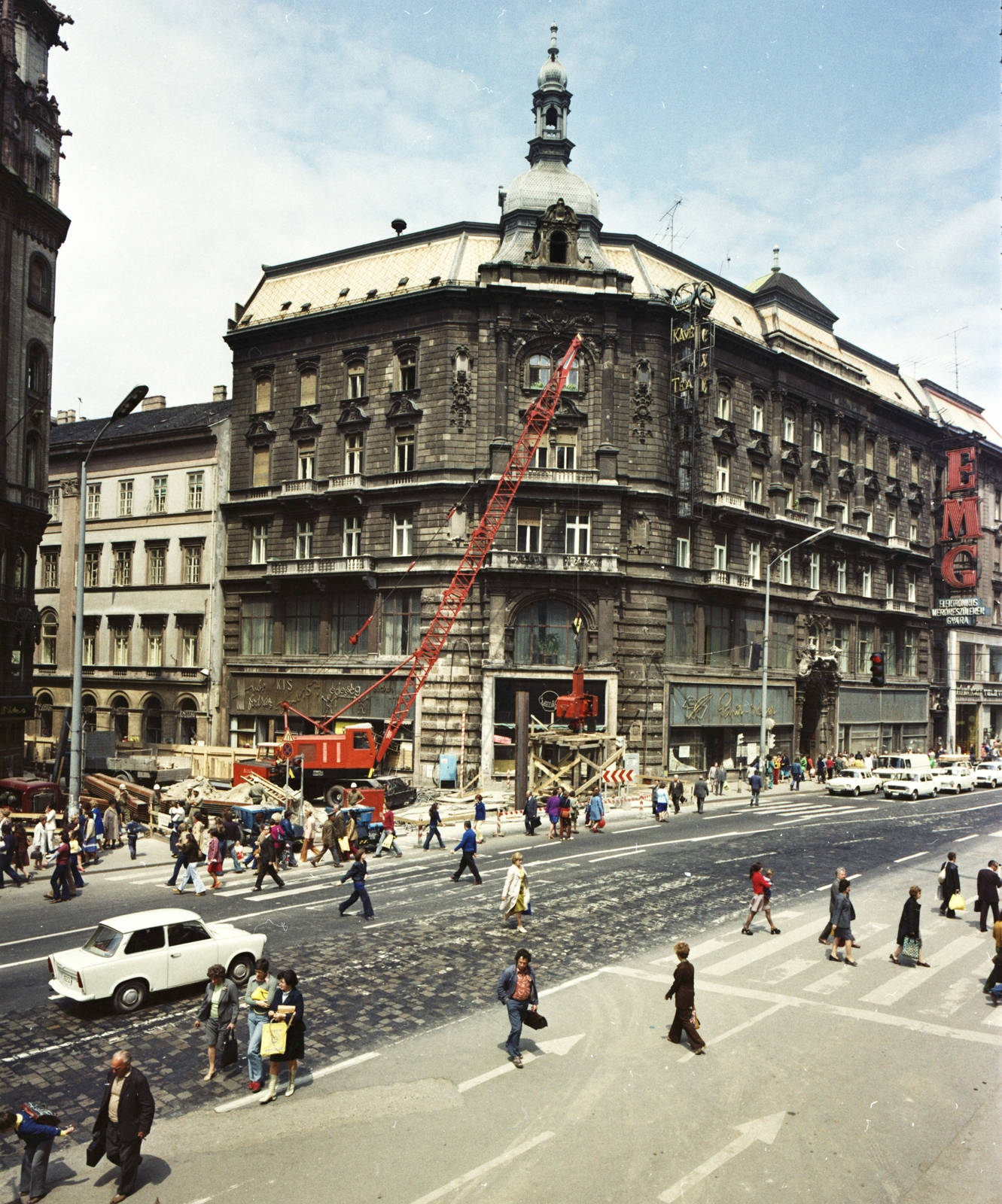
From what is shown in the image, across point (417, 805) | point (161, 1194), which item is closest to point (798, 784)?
point (417, 805)

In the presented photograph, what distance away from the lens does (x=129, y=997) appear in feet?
47.6

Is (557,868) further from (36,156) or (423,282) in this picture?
(36,156)

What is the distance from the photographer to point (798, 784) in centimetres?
5056

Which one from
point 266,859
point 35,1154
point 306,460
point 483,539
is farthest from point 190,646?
point 35,1154

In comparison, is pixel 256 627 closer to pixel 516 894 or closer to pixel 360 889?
pixel 360 889

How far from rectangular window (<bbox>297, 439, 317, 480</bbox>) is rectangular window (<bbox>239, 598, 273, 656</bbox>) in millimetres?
7051

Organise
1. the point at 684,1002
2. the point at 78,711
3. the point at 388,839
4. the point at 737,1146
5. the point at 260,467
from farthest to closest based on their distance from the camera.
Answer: the point at 260,467
the point at 388,839
the point at 78,711
the point at 684,1002
the point at 737,1146

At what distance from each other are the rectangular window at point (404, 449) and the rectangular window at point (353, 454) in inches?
→ 90.9

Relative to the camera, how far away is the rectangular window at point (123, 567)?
182ft

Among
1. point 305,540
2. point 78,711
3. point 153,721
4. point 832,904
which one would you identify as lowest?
point 832,904

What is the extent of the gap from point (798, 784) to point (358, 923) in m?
36.6

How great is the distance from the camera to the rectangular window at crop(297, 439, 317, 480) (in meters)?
49.3

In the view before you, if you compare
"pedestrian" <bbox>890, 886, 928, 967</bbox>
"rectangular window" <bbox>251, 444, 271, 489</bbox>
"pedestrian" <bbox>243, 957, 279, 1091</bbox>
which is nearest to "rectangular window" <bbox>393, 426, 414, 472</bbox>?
"rectangular window" <bbox>251, 444, 271, 489</bbox>

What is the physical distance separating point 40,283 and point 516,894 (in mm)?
34969
